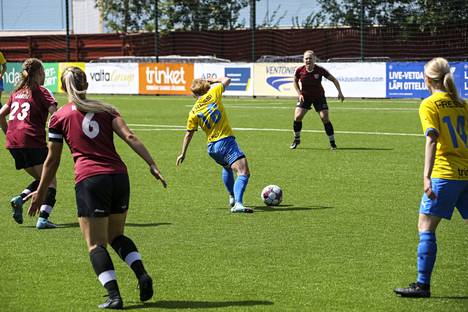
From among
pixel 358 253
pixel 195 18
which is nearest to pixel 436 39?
pixel 195 18

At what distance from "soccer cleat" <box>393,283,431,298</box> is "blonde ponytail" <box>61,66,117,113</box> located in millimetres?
2589

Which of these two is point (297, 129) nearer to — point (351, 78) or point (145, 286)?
point (145, 286)

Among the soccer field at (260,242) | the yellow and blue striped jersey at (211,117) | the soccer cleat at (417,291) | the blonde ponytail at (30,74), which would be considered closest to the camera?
the soccer cleat at (417,291)

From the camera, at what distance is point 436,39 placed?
1547 inches

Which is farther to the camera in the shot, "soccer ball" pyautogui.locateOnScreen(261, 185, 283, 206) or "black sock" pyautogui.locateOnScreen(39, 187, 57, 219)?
"soccer ball" pyautogui.locateOnScreen(261, 185, 283, 206)

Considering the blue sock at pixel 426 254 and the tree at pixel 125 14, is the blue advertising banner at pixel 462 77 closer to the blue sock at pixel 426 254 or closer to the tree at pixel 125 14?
the tree at pixel 125 14

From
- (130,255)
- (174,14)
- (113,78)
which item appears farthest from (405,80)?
(130,255)

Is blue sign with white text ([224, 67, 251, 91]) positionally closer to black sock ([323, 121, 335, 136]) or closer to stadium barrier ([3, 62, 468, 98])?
stadium barrier ([3, 62, 468, 98])

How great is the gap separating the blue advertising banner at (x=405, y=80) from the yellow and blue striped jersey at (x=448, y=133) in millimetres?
26060

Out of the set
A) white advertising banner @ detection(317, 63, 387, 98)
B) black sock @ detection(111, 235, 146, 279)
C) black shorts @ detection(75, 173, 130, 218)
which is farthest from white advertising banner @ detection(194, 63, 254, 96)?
black shorts @ detection(75, 173, 130, 218)

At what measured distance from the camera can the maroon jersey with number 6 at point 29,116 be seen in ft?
34.8

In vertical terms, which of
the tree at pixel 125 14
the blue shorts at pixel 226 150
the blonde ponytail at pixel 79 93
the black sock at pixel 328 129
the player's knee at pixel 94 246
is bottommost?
the player's knee at pixel 94 246

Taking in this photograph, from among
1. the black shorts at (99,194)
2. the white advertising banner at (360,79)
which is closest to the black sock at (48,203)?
the black shorts at (99,194)

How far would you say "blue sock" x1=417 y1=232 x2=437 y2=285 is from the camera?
716cm
